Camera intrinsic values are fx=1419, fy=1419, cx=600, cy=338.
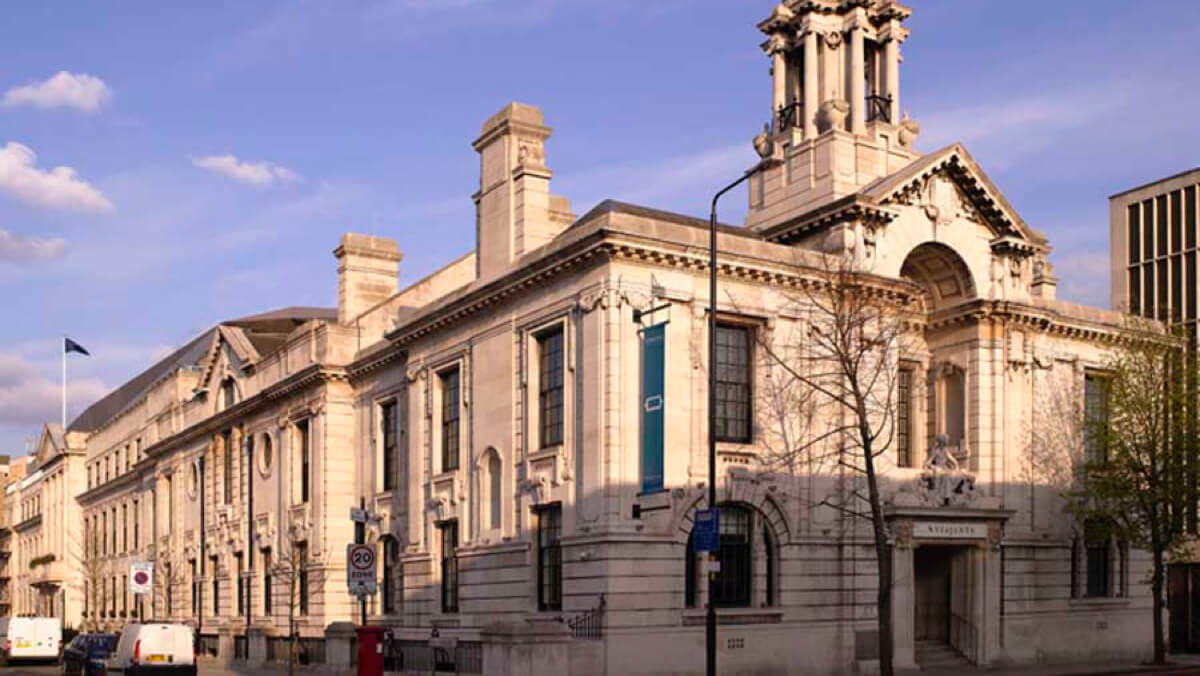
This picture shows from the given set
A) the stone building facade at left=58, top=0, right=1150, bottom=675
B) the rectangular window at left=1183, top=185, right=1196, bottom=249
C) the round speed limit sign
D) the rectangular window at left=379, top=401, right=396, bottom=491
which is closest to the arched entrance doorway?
the stone building facade at left=58, top=0, right=1150, bottom=675

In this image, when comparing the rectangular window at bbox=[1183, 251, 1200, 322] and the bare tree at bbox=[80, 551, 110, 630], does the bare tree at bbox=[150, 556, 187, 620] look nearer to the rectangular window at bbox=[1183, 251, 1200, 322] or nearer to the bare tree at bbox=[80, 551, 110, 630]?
the bare tree at bbox=[80, 551, 110, 630]

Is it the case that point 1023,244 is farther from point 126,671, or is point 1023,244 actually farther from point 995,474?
point 126,671

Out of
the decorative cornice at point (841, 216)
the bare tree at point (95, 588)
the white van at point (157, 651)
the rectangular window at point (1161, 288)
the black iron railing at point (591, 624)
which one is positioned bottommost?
the bare tree at point (95, 588)

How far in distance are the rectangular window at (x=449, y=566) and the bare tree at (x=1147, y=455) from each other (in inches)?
727

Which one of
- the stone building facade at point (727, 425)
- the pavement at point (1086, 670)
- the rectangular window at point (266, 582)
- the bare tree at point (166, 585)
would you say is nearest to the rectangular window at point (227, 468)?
the rectangular window at point (266, 582)

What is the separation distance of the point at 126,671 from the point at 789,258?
1980 cm

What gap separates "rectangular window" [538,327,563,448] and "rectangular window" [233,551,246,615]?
1038 inches

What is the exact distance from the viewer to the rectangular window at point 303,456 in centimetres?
5441

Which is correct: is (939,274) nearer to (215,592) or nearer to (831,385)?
(831,385)

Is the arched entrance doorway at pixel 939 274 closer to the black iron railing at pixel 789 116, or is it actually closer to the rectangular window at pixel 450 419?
the black iron railing at pixel 789 116

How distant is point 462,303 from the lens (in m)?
41.4

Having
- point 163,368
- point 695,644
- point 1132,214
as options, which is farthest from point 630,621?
point 163,368

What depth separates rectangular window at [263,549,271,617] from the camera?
57.0 metres

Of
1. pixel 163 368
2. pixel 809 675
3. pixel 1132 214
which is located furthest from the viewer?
pixel 163 368
